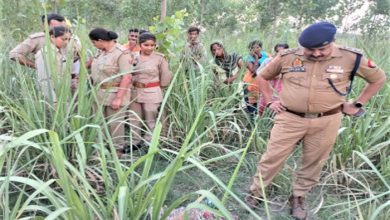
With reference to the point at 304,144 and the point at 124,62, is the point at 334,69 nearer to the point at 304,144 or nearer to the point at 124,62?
the point at 304,144

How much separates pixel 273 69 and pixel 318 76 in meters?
0.34

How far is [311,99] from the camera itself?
2.60 metres

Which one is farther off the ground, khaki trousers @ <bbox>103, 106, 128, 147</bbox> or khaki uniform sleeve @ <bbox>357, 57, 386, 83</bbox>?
khaki uniform sleeve @ <bbox>357, 57, 386, 83</bbox>

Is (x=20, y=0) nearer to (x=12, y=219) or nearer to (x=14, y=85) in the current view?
(x=14, y=85)

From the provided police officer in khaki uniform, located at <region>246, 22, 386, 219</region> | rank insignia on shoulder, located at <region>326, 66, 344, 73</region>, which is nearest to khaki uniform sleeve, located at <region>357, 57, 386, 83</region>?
police officer in khaki uniform, located at <region>246, 22, 386, 219</region>

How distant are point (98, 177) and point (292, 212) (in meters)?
1.36

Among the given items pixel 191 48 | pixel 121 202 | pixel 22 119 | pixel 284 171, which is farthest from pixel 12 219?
pixel 191 48

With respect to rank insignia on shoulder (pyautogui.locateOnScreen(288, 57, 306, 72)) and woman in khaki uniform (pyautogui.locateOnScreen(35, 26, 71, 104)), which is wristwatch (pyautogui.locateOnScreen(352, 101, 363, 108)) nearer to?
rank insignia on shoulder (pyautogui.locateOnScreen(288, 57, 306, 72))

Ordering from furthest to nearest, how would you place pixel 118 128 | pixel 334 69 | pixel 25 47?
pixel 25 47, pixel 118 128, pixel 334 69

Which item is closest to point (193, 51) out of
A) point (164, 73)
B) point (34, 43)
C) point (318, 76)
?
point (164, 73)

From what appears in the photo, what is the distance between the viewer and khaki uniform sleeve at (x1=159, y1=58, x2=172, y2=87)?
3920 mm

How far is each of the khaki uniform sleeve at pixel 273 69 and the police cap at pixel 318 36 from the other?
0.97 ft

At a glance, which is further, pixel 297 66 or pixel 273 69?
pixel 273 69

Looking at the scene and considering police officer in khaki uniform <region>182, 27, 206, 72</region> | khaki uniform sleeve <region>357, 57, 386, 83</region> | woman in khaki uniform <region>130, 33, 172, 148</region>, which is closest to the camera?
khaki uniform sleeve <region>357, 57, 386, 83</region>
